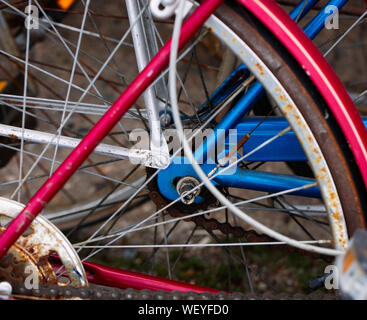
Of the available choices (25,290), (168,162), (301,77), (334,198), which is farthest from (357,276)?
(25,290)

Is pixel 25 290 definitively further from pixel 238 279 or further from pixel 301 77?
pixel 238 279

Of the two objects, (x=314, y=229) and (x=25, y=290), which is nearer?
(x=25, y=290)

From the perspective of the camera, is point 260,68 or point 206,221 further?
point 206,221

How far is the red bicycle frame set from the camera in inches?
29.6

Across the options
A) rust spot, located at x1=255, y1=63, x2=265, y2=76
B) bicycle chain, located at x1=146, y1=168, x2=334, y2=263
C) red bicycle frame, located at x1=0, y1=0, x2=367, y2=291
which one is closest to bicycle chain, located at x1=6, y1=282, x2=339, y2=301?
red bicycle frame, located at x1=0, y1=0, x2=367, y2=291

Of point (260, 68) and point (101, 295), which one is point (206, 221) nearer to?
point (101, 295)

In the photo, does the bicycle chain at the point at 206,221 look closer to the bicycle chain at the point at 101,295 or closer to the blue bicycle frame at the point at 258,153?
the blue bicycle frame at the point at 258,153

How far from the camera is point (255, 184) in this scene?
1015 mm

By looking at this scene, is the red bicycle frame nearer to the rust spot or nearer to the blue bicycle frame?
the rust spot

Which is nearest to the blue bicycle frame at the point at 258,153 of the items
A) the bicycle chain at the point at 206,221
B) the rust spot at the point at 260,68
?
the bicycle chain at the point at 206,221

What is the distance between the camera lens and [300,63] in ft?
2.49

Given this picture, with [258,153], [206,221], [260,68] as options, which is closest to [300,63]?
[260,68]

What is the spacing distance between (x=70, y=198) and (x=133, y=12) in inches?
38.5

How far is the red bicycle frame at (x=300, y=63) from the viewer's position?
2.47 ft
